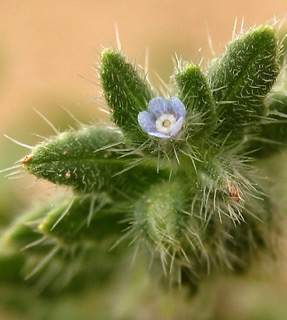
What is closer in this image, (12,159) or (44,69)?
(12,159)

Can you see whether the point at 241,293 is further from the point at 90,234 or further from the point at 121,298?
the point at 90,234

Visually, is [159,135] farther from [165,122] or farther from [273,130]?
[273,130]

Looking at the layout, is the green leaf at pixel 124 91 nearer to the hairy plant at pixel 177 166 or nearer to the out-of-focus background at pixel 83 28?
the hairy plant at pixel 177 166

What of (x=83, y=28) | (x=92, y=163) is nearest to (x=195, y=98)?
(x=92, y=163)

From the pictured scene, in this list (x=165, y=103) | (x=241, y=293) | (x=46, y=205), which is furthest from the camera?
(x=241, y=293)

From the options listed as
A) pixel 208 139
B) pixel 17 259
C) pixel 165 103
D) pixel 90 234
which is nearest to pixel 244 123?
pixel 208 139
